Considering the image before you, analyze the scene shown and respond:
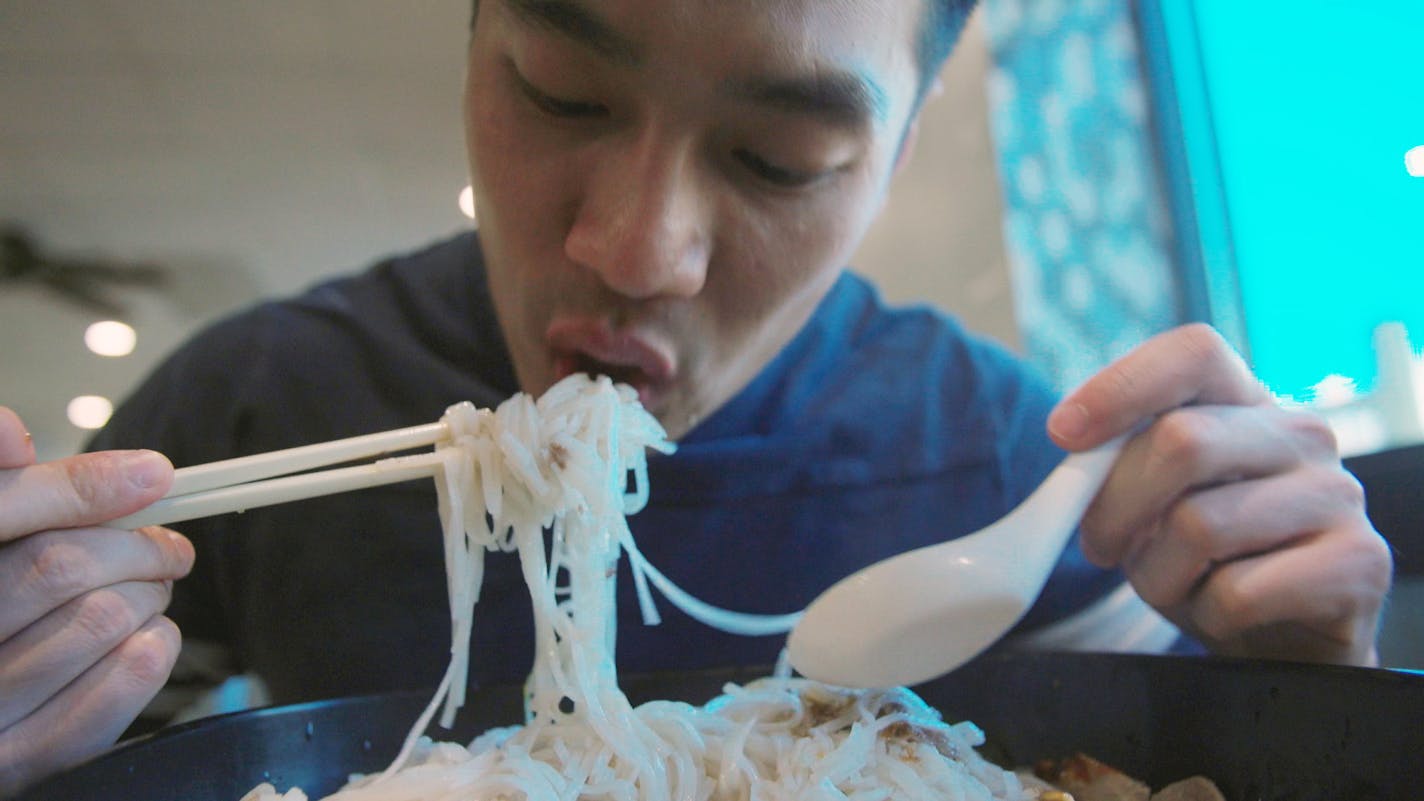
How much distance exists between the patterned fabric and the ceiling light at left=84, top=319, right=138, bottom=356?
138 cm

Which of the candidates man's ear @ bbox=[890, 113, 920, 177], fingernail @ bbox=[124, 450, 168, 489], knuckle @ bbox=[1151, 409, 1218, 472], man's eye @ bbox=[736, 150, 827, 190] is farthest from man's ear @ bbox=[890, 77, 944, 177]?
fingernail @ bbox=[124, 450, 168, 489]

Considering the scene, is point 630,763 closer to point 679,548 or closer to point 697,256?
point 697,256

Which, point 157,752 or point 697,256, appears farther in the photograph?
point 697,256

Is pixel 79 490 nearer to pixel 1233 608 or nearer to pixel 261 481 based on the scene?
pixel 261 481

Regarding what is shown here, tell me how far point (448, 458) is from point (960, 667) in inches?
20.4

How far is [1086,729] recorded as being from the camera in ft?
2.53

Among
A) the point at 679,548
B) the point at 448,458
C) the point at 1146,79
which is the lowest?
the point at 679,548

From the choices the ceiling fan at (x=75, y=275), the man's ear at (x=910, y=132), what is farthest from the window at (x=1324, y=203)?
the ceiling fan at (x=75, y=275)

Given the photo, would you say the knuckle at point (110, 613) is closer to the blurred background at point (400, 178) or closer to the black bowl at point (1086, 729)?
the black bowl at point (1086, 729)

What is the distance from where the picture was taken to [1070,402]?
76 cm

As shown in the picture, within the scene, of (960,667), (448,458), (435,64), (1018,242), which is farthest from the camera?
(1018,242)

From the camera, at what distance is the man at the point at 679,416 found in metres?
0.63

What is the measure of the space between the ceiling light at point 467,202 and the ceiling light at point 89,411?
50 cm

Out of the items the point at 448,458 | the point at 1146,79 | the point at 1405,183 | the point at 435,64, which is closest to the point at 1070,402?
the point at 1405,183
